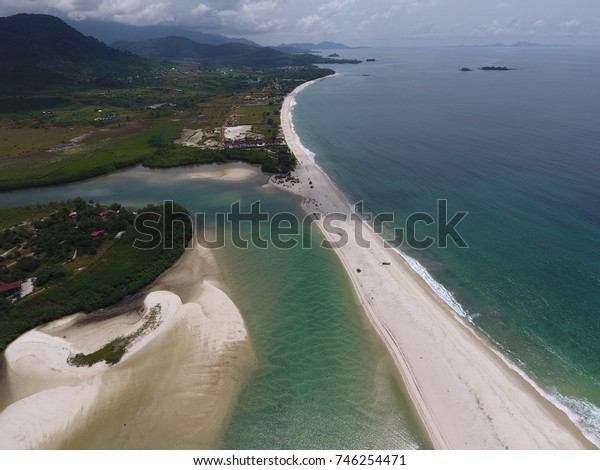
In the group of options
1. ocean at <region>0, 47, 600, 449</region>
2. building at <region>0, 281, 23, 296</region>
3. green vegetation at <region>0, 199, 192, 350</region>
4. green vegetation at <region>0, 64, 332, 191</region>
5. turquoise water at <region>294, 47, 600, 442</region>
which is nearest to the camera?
ocean at <region>0, 47, 600, 449</region>

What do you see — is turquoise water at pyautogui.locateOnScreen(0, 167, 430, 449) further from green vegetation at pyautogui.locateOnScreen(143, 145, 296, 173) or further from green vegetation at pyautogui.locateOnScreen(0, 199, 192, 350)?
green vegetation at pyautogui.locateOnScreen(143, 145, 296, 173)

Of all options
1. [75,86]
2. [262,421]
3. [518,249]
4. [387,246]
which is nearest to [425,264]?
[387,246]

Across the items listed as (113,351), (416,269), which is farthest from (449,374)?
(113,351)

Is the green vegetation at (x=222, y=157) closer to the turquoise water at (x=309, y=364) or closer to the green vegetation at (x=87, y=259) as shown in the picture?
the green vegetation at (x=87, y=259)

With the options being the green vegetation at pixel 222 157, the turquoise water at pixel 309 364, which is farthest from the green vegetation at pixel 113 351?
the green vegetation at pixel 222 157

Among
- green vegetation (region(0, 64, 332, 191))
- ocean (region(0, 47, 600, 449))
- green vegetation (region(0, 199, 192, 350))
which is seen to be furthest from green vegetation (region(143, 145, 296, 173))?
green vegetation (region(0, 199, 192, 350))
